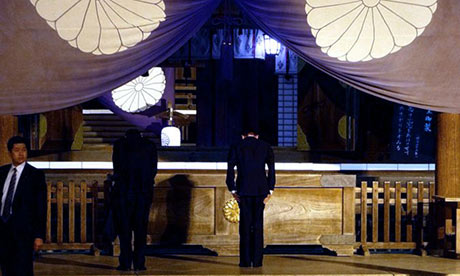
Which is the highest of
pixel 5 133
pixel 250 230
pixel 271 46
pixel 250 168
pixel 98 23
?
pixel 271 46

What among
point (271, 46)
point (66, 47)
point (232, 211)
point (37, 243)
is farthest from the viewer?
point (271, 46)

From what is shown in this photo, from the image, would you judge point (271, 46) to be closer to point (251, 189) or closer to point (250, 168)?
point (250, 168)

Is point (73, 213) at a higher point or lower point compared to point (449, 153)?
lower

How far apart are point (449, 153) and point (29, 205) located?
604 centimetres

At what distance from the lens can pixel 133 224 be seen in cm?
1008

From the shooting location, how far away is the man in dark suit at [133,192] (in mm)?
10031

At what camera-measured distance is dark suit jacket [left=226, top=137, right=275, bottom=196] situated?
10312 millimetres

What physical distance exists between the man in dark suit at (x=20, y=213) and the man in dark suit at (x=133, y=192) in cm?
246

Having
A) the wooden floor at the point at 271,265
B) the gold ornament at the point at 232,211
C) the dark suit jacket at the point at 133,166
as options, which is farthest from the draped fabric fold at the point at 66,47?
the gold ornament at the point at 232,211

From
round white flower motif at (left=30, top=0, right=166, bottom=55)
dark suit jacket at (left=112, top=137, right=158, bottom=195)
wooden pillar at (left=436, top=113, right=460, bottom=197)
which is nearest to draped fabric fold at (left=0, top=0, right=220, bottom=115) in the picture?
round white flower motif at (left=30, top=0, right=166, bottom=55)

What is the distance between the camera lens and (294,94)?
17531mm

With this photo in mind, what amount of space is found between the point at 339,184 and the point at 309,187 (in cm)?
42

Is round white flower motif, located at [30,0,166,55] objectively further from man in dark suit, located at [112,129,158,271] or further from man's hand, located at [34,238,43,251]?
man's hand, located at [34,238,43,251]

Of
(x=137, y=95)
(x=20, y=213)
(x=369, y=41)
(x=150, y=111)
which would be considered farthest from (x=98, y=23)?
(x=150, y=111)
